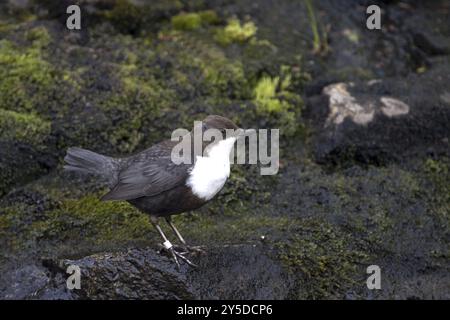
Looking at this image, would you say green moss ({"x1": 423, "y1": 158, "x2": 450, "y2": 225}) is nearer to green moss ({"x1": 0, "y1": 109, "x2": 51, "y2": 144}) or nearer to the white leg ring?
the white leg ring

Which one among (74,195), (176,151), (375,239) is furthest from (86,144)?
(375,239)

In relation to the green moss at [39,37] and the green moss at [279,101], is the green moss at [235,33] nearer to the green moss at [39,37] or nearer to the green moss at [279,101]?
the green moss at [279,101]

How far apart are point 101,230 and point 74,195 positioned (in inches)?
21.8

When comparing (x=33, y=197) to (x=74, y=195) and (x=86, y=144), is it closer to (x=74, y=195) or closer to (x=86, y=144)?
(x=74, y=195)

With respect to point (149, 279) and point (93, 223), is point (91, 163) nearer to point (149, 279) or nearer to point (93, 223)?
point (93, 223)

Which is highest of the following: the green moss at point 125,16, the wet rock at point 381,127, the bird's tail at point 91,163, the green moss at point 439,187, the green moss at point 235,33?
the green moss at point 125,16

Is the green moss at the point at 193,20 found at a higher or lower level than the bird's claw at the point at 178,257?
higher

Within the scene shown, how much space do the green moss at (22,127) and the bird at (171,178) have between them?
1027 mm

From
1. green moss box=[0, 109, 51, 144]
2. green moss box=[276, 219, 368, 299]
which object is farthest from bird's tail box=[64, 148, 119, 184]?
green moss box=[276, 219, 368, 299]

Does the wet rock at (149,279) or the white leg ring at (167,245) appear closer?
the wet rock at (149,279)

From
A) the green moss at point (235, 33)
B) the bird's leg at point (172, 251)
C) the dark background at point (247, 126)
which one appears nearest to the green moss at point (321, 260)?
the dark background at point (247, 126)

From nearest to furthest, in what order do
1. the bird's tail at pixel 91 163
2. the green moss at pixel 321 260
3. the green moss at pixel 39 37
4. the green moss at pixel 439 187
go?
the green moss at pixel 321 260
the bird's tail at pixel 91 163
the green moss at pixel 439 187
the green moss at pixel 39 37

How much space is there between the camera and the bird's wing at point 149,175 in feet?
14.2

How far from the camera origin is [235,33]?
689 cm
